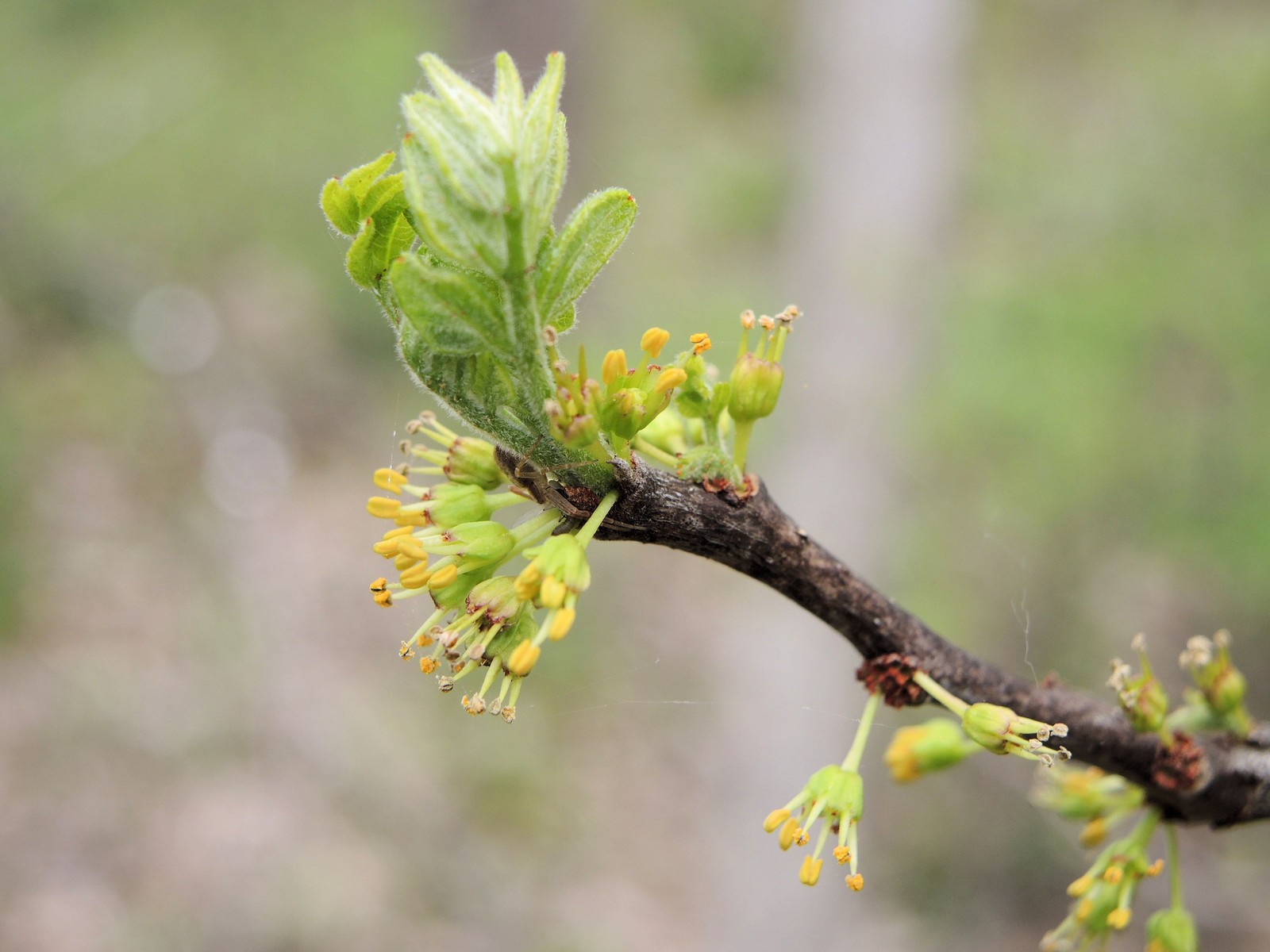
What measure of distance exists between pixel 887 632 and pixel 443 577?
0.59m

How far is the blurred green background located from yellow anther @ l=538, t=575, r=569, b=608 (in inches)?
119

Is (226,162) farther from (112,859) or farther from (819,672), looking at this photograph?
(819,672)

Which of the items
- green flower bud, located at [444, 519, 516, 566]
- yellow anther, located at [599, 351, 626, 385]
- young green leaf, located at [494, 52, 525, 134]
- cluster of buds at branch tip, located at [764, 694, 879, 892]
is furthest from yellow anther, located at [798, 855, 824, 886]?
young green leaf, located at [494, 52, 525, 134]

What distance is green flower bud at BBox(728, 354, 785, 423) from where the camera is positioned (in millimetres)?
1191

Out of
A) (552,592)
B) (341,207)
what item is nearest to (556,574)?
(552,592)

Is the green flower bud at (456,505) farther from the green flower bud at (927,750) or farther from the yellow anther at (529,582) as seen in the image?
the green flower bud at (927,750)

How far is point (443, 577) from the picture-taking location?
3.56 ft

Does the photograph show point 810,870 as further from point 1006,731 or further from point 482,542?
point 482,542

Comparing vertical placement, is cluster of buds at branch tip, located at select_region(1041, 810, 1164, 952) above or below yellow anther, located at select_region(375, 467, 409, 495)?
above

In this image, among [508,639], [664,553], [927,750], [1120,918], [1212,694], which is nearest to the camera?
[508,639]

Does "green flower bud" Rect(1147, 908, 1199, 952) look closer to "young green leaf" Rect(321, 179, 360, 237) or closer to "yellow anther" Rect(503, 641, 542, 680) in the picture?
"yellow anther" Rect(503, 641, 542, 680)

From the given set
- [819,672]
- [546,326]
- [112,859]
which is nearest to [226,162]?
[112,859]

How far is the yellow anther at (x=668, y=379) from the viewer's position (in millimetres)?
1069

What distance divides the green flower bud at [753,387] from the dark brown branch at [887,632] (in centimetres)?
11
